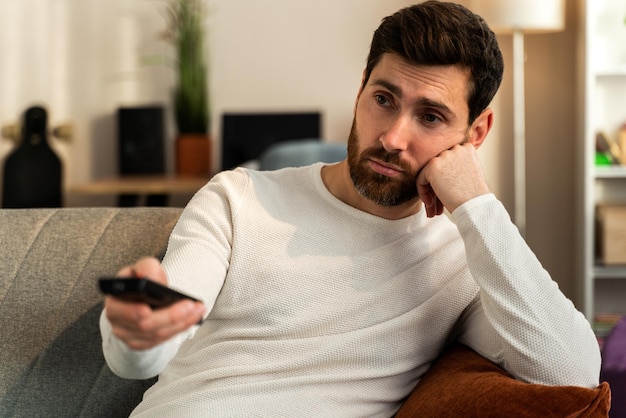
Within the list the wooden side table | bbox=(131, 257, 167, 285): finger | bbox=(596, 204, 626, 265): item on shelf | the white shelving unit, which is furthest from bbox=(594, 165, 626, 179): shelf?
bbox=(131, 257, 167, 285): finger

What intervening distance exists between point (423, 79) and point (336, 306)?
0.41m

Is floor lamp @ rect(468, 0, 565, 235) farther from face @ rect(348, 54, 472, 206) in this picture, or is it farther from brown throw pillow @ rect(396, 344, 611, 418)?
brown throw pillow @ rect(396, 344, 611, 418)

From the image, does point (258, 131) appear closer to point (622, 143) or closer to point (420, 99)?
point (622, 143)

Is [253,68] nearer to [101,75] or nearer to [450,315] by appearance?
[101,75]

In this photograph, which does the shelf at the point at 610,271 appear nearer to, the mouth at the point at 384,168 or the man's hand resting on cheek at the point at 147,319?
the mouth at the point at 384,168

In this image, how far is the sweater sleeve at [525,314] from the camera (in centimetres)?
160

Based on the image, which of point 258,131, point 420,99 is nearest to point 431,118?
point 420,99

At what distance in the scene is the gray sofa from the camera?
1.86m

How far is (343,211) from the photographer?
5.84 ft

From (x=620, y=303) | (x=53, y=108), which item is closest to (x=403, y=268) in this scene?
(x=620, y=303)

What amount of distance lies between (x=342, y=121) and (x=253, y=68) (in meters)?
0.53

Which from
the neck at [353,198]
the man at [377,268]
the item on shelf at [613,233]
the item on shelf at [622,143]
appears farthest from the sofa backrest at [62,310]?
the item on shelf at [622,143]

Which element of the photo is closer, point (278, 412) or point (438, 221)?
point (278, 412)

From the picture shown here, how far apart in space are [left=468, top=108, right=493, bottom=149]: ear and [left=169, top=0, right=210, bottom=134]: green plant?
11.2 ft
